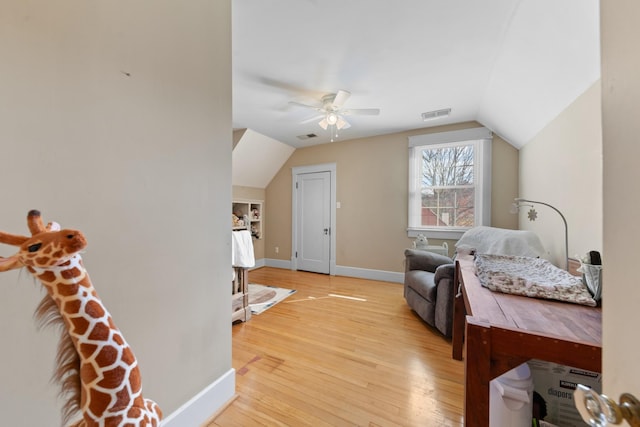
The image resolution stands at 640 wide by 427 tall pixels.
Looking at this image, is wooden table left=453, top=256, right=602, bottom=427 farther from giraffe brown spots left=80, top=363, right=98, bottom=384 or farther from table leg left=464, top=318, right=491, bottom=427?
giraffe brown spots left=80, top=363, right=98, bottom=384

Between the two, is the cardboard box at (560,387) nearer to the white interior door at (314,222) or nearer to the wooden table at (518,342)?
the wooden table at (518,342)

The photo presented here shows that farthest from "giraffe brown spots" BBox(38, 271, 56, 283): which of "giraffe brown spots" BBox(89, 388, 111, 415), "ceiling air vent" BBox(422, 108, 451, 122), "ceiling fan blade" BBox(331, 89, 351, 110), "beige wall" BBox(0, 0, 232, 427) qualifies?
"ceiling air vent" BBox(422, 108, 451, 122)

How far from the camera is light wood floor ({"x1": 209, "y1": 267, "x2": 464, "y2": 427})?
4.41 feet

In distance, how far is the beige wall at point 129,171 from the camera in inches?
29.9

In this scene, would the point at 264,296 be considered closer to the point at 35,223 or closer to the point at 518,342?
the point at 518,342

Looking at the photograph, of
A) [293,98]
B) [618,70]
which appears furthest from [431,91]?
[618,70]

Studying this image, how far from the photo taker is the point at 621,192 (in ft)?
1.37

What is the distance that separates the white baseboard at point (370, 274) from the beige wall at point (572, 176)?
1.89m

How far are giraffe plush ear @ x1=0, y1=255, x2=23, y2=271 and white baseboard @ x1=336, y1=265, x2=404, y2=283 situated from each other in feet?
12.8

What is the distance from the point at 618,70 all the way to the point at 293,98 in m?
2.64

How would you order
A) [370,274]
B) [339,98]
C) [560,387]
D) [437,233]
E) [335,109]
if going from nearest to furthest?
[560,387], [339,98], [335,109], [437,233], [370,274]

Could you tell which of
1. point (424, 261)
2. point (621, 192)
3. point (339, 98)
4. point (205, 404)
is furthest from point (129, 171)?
point (424, 261)

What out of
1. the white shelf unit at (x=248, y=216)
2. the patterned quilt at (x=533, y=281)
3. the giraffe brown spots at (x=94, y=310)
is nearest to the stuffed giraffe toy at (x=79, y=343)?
the giraffe brown spots at (x=94, y=310)

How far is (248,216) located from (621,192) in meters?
4.33
